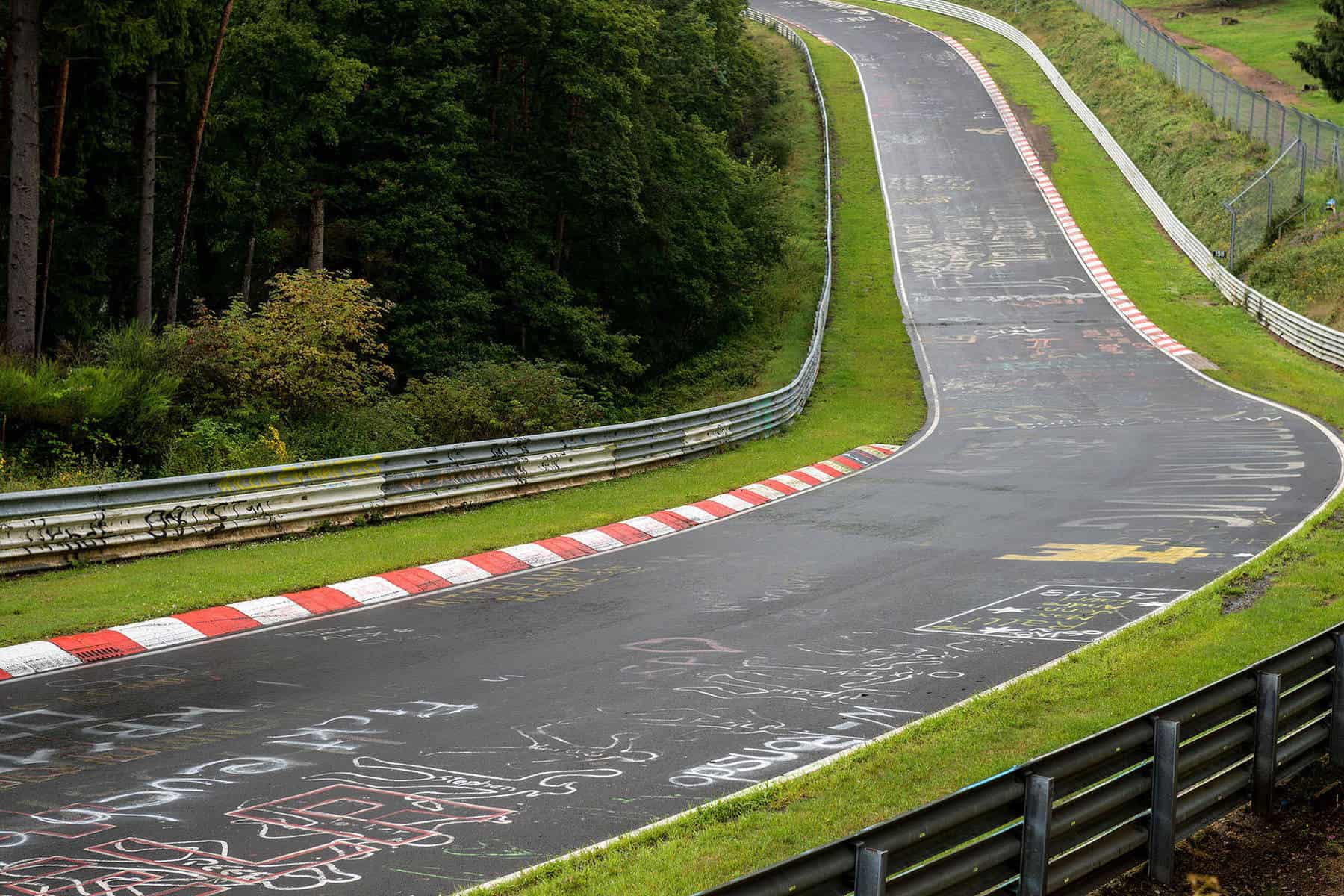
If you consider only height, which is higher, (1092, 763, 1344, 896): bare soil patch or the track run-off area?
(1092, 763, 1344, 896): bare soil patch

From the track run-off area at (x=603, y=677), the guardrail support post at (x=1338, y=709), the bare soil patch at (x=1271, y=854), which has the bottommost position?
the track run-off area at (x=603, y=677)

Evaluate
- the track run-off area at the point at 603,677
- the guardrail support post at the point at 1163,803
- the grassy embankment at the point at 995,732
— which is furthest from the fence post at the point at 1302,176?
the guardrail support post at the point at 1163,803


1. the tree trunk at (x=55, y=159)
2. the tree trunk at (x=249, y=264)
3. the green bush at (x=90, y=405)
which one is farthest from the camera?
the tree trunk at (x=249, y=264)

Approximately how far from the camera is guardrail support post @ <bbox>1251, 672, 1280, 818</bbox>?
25.0 feet

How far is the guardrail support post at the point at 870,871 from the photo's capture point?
4996 mm

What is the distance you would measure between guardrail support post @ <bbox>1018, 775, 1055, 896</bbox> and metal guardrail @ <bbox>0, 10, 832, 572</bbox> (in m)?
12.1

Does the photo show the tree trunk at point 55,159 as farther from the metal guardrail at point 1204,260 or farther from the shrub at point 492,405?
the metal guardrail at point 1204,260

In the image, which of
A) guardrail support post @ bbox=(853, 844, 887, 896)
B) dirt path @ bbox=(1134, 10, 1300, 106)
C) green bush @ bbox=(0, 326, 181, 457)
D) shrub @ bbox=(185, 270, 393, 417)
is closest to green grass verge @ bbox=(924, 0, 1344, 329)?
dirt path @ bbox=(1134, 10, 1300, 106)

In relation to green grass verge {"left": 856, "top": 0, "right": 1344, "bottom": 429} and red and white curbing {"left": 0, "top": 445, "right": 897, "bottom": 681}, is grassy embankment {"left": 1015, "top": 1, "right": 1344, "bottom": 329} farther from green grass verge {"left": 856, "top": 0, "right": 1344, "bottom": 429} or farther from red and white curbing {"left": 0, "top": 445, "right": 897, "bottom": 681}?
red and white curbing {"left": 0, "top": 445, "right": 897, "bottom": 681}

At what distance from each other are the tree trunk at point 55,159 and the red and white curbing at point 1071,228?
29.4 metres

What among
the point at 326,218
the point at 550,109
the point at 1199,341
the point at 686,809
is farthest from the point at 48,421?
the point at 1199,341

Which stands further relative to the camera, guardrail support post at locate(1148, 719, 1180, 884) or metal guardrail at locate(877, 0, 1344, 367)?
metal guardrail at locate(877, 0, 1344, 367)

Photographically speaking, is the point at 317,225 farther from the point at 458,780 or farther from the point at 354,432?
the point at 458,780

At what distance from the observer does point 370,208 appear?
3397cm
